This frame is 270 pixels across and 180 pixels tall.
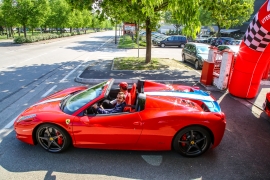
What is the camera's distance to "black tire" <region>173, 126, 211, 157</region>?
12.3 ft

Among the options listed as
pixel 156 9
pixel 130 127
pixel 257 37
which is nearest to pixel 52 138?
pixel 130 127

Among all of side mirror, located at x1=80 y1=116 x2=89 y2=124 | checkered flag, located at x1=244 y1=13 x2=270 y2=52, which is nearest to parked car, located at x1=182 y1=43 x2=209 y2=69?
checkered flag, located at x1=244 y1=13 x2=270 y2=52

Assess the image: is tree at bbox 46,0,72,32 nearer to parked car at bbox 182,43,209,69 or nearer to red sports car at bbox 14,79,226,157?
parked car at bbox 182,43,209,69

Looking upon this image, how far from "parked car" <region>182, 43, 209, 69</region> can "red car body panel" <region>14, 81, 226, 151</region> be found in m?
9.28

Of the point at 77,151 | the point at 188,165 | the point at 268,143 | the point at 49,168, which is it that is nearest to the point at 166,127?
the point at 188,165

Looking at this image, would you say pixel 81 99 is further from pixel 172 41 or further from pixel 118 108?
pixel 172 41

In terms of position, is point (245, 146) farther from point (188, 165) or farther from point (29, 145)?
point (29, 145)

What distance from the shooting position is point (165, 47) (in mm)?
27656

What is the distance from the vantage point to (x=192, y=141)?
3.83m

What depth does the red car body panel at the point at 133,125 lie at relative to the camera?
365 cm

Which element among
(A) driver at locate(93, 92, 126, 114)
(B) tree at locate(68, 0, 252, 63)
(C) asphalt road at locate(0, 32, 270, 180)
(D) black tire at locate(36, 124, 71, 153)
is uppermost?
(B) tree at locate(68, 0, 252, 63)

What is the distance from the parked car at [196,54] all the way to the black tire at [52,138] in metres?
10.3

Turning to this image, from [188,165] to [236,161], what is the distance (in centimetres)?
94

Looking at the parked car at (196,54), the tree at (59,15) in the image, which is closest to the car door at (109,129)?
the parked car at (196,54)
